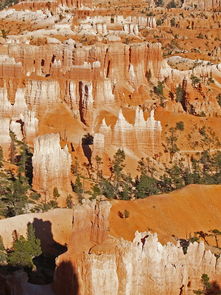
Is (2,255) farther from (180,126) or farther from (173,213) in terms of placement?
(180,126)

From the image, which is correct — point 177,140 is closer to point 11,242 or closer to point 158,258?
point 11,242

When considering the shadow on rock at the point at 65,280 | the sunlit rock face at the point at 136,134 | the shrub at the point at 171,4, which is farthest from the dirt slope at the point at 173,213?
the shrub at the point at 171,4

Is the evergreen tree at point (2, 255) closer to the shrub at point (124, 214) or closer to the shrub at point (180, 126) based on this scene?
the shrub at point (124, 214)

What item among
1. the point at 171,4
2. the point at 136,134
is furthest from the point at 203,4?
the point at 136,134

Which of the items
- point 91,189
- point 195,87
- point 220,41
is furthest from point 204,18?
Answer: point 91,189

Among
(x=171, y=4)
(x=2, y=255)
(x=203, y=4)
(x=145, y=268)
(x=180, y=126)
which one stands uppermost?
(x=145, y=268)
